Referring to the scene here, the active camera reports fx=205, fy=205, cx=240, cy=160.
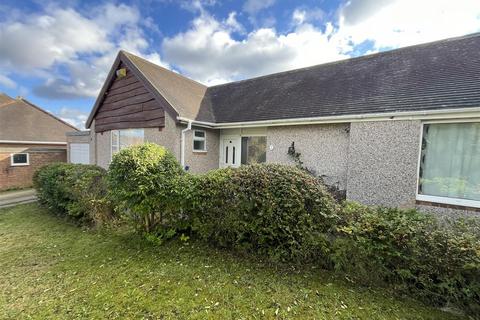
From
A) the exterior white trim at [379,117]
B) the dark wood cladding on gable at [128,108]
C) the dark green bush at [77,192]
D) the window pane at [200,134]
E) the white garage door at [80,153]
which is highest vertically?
the dark wood cladding on gable at [128,108]

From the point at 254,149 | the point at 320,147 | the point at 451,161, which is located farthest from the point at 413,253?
the point at 254,149

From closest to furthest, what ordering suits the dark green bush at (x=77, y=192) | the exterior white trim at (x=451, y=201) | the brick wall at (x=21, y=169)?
the exterior white trim at (x=451, y=201) → the dark green bush at (x=77, y=192) → the brick wall at (x=21, y=169)

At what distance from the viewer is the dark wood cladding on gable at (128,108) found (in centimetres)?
953

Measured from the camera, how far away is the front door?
1029 cm

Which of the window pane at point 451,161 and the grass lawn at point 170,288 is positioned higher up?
the window pane at point 451,161

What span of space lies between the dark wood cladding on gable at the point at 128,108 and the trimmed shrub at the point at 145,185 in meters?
4.78

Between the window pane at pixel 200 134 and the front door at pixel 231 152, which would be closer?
the window pane at pixel 200 134

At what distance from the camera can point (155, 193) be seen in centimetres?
457

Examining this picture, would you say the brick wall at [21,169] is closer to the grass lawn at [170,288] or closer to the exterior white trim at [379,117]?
the grass lawn at [170,288]

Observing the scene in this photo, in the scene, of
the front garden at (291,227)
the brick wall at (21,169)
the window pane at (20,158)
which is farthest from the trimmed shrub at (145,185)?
the window pane at (20,158)

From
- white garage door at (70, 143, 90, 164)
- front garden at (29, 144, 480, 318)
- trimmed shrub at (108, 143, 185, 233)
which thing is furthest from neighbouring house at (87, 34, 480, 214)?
trimmed shrub at (108, 143, 185, 233)

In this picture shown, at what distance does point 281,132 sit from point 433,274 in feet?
21.7

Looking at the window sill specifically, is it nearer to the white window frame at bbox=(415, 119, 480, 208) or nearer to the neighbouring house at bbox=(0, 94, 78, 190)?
the white window frame at bbox=(415, 119, 480, 208)

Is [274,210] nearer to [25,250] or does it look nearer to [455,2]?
[25,250]
